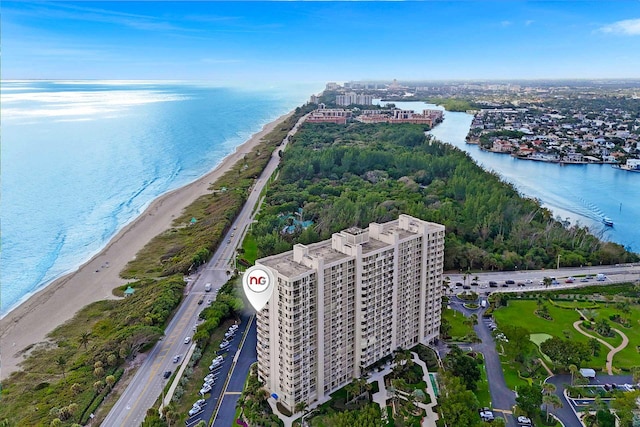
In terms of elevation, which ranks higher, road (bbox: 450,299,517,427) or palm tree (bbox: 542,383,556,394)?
palm tree (bbox: 542,383,556,394)

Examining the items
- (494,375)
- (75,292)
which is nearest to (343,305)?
(494,375)

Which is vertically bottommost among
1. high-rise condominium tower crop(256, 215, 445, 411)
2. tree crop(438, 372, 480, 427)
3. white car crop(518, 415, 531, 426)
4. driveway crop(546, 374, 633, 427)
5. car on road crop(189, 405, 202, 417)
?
driveway crop(546, 374, 633, 427)

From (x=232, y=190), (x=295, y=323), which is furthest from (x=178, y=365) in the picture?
(x=232, y=190)

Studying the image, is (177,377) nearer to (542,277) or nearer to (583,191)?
(542,277)

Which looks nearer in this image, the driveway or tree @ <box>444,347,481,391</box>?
the driveway

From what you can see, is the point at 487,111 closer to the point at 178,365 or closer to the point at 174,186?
the point at 174,186

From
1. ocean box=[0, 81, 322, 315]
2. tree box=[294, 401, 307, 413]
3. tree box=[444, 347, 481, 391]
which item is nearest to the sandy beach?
ocean box=[0, 81, 322, 315]

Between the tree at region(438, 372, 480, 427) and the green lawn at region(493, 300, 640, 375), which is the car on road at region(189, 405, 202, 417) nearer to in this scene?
the tree at region(438, 372, 480, 427)
